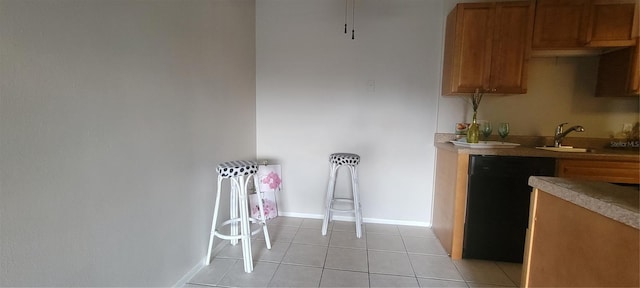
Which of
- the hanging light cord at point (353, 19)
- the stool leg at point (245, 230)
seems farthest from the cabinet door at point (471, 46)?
the stool leg at point (245, 230)

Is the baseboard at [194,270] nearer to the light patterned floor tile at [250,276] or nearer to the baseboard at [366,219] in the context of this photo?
the light patterned floor tile at [250,276]

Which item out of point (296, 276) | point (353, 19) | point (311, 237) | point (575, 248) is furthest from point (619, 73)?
point (296, 276)

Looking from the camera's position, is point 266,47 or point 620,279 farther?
point 266,47

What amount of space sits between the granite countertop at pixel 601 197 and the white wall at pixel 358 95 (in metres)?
1.69

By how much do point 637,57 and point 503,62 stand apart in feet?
2.87

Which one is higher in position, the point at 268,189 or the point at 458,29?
the point at 458,29

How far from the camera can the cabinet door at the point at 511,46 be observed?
1.99 meters

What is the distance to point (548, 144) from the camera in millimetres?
2324

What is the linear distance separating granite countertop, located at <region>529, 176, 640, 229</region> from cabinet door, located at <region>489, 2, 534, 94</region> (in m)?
1.49

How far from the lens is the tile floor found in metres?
1.71

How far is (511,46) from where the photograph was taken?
2.03 meters

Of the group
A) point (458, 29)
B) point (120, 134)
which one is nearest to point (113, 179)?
point (120, 134)

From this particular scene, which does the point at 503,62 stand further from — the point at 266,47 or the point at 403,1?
the point at 266,47

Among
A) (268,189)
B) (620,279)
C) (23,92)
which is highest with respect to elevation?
(23,92)
